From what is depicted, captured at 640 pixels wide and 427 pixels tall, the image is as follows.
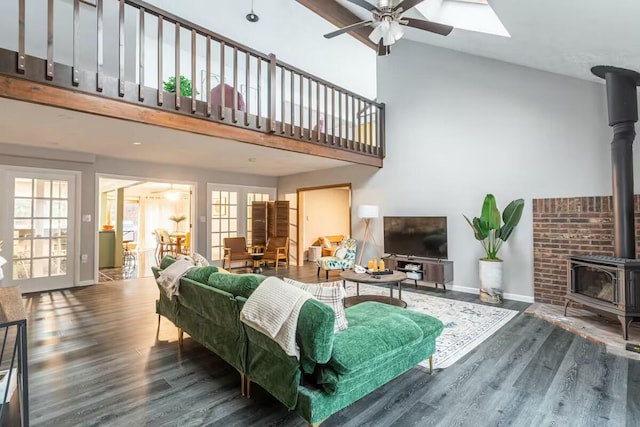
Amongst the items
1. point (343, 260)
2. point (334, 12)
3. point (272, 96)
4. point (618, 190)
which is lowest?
point (343, 260)

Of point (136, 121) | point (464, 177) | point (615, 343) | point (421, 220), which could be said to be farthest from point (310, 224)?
point (615, 343)

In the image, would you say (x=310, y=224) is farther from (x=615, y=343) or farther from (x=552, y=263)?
(x=615, y=343)

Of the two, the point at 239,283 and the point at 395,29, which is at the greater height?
the point at 395,29

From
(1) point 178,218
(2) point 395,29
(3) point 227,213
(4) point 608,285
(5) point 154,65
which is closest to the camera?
(2) point 395,29

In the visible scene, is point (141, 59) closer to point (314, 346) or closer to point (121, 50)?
point (121, 50)

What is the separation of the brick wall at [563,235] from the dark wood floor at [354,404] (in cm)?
120

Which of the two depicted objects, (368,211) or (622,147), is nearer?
(622,147)

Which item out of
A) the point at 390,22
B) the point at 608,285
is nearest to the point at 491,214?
the point at 608,285

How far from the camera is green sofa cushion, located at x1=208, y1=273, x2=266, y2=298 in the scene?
7.39 ft

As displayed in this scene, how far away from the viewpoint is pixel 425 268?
5.53m

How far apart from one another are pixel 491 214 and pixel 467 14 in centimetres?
271

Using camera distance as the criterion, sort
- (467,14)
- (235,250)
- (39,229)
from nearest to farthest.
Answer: (467,14), (39,229), (235,250)

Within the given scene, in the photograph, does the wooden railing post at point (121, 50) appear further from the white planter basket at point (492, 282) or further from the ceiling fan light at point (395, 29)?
the white planter basket at point (492, 282)

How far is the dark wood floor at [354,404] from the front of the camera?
2.03m
